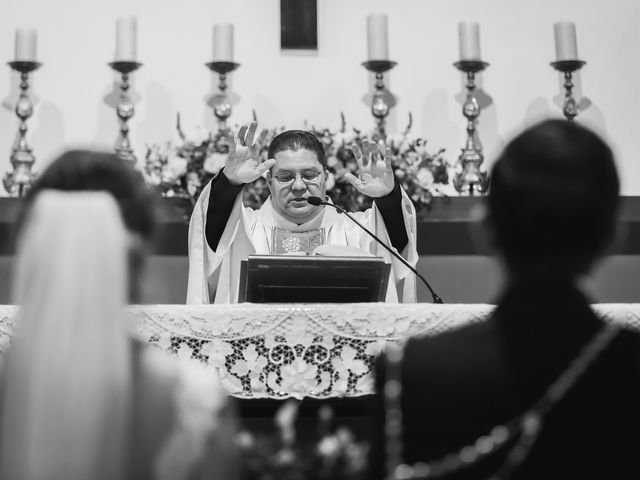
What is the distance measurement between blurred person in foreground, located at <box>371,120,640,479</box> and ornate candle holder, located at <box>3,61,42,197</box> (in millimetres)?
4852

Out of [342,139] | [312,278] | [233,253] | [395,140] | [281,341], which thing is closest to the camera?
[281,341]

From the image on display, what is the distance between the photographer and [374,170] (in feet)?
16.0

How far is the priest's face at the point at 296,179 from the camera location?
527 centimetres

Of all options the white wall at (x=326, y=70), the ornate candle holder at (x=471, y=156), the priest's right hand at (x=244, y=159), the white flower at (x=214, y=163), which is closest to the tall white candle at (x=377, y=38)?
the ornate candle holder at (x=471, y=156)

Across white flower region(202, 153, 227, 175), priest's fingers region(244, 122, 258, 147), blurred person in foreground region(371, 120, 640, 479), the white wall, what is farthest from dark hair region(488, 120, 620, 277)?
the white wall

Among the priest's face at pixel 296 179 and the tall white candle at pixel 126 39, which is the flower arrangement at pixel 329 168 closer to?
the priest's face at pixel 296 179

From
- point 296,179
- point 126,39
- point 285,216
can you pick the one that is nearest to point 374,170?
point 296,179

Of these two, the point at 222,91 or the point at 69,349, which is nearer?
the point at 69,349

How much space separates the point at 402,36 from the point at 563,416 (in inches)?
223

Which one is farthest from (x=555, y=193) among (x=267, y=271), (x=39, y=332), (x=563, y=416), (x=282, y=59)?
(x=282, y=59)

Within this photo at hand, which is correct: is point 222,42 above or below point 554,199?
above

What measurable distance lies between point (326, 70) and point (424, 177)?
1456mm

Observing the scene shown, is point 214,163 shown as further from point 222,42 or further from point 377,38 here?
point 377,38

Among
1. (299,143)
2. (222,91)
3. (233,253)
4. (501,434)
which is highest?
(222,91)
